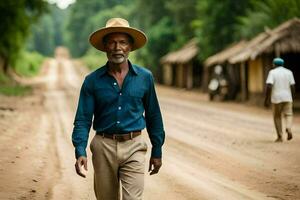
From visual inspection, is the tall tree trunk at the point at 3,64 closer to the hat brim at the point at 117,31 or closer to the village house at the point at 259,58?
the village house at the point at 259,58

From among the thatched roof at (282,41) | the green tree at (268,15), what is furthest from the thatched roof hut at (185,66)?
the thatched roof at (282,41)

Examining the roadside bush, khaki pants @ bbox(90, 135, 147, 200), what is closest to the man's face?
khaki pants @ bbox(90, 135, 147, 200)

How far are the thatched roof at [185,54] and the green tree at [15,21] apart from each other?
9.72 metres

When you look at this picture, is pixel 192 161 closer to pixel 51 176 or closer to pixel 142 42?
pixel 51 176

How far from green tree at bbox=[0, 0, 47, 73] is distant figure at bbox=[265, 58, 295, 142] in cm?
2278

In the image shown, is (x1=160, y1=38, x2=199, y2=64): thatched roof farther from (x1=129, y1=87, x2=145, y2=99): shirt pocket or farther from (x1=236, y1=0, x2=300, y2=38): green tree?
(x1=129, y1=87, x2=145, y2=99): shirt pocket

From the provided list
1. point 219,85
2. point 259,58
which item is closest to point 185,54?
point 219,85

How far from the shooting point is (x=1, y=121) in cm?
1617

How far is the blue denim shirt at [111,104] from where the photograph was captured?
183 inches

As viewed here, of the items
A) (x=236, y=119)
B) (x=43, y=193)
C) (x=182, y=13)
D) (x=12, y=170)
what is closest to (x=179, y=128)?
(x=236, y=119)

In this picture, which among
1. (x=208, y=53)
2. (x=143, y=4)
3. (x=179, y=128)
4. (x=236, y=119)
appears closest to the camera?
(x=179, y=128)

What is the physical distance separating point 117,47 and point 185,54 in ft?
113

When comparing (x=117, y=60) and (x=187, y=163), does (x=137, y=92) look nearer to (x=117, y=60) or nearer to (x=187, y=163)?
(x=117, y=60)

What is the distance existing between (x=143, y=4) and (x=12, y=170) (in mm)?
41228
